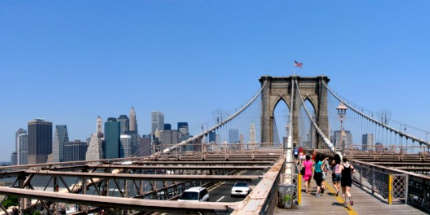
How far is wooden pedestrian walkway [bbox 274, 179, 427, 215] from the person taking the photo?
10.9 metres

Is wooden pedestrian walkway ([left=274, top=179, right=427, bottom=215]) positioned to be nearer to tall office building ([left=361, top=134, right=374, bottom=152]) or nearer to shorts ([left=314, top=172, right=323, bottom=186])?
shorts ([left=314, top=172, right=323, bottom=186])

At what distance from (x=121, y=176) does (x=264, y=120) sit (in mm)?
66796

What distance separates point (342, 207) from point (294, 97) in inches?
2723

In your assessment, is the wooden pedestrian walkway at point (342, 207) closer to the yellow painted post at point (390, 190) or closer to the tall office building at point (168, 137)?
the yellow painted post at point (390, 190)

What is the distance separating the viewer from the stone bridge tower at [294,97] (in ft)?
255

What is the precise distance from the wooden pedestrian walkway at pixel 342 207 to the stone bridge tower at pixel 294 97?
62226 millimetres

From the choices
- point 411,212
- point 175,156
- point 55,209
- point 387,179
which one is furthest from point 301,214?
point 175,156

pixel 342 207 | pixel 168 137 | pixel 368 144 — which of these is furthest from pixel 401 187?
pixel 168 137

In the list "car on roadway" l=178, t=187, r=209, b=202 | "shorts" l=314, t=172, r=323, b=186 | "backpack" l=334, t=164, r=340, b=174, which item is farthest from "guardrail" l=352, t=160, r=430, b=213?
"car on roadway" l=178, t=187, r=209, b=202

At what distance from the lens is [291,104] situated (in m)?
75.6

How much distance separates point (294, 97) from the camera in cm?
7988

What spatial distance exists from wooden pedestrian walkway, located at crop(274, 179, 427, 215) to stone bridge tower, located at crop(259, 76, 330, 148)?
204 feet

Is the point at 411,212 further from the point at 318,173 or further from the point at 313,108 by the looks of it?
the point at 313,108

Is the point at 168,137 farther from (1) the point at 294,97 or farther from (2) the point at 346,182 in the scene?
(2) the point at 346,182
